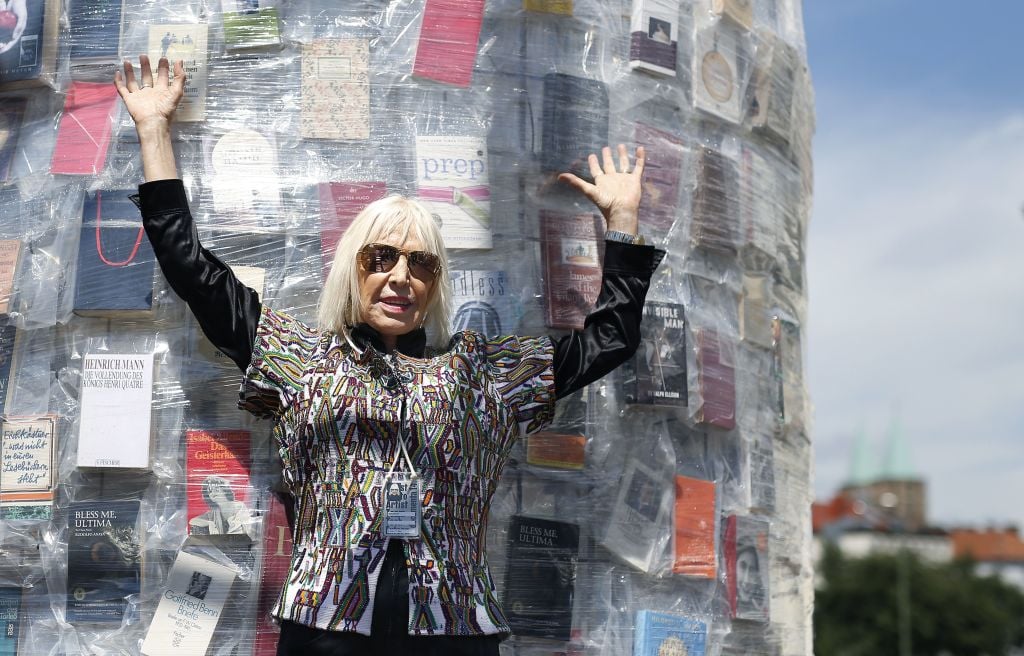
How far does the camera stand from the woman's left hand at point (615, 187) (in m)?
3.28

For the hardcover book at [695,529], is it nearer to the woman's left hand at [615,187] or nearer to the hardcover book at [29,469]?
the woman's left hand at [615,187]

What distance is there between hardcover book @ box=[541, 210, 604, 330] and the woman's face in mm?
626

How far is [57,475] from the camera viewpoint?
316cm

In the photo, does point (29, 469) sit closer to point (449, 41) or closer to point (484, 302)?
point (484, 302)

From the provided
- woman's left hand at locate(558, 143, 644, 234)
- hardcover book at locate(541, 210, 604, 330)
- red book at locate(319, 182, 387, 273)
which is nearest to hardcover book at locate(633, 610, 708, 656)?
hardcover book at locate(541, 210, 604, 330)

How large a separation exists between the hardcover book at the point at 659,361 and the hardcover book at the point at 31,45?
6.10ft

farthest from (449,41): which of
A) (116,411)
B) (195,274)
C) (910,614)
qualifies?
(910,614)

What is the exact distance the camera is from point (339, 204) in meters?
3.26

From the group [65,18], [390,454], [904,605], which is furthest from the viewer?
[904,605]

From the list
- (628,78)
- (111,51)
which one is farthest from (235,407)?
(628,78)

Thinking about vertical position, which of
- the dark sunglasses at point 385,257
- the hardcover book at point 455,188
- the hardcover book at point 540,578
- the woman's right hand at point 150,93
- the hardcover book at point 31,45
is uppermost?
the hardcover book at point 31,45

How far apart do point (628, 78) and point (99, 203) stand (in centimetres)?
158

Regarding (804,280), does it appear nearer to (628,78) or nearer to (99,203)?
(628,78)

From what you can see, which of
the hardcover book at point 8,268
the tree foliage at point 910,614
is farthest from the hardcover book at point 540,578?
the tree foliage at point 910,614
